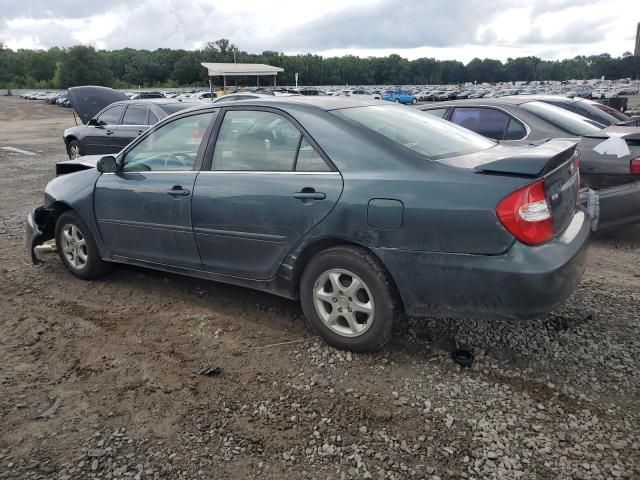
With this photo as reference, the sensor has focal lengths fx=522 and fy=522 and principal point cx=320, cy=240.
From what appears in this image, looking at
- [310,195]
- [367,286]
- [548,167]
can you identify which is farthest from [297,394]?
[548,167]

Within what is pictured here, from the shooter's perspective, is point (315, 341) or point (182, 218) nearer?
point (315, 341)

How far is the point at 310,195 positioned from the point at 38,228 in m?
3.01

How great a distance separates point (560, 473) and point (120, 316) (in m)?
3.14

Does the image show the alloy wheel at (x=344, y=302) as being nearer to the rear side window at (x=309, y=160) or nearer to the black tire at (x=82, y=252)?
the rear side window at (x=309, y=160)

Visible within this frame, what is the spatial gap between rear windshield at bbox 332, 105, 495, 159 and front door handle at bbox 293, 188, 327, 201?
54cm

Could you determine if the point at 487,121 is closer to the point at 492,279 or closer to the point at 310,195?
the point at 310,195

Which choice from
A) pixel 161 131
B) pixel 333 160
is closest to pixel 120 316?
pixel 161 131

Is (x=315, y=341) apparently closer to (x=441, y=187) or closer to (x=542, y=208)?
(x=441, y=187)

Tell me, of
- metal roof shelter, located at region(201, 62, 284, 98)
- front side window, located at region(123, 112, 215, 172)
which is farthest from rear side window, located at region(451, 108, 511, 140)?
metal roof shelter, located at region(201, 62, 284, 98)

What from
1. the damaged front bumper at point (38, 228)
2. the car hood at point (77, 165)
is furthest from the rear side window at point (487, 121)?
the damaged front bumper at point (38, 228)

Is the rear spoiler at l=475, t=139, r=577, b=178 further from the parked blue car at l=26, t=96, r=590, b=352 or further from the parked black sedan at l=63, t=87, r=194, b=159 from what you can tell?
the parked black sedan at l=63, t=87, r=194, b=159

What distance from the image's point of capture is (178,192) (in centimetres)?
378

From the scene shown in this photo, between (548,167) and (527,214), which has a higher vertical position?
(548,167)

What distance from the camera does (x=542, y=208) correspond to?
2750mm
